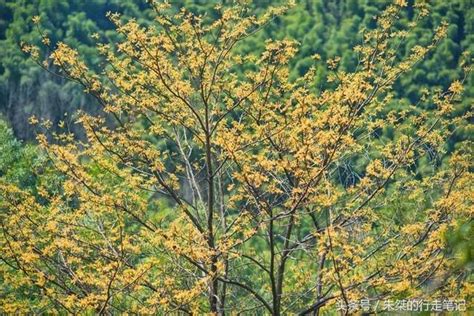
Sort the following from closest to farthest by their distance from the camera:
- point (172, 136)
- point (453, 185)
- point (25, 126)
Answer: point (453, 185), point (172, 136), point (25, 126)

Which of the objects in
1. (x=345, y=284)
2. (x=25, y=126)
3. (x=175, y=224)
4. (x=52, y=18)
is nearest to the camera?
(x=175, y=224)

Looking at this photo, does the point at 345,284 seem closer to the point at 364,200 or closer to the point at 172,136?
the point at 364,200

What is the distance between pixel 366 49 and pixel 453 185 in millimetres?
1660

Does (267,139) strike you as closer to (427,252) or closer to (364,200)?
(364,200)

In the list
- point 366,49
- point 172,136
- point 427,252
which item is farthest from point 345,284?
point 172,136

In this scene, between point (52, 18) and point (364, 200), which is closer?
point (364, 200)

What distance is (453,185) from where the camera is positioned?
8180 millimetres

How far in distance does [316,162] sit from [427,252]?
1149 millimetres

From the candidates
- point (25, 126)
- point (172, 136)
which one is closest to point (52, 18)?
point (25, 126)

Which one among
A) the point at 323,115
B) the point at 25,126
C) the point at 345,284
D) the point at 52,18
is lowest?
the point at 345,284

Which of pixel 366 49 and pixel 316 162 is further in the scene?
pixel 366 49

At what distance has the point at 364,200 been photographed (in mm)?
7695

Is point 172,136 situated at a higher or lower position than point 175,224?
higher

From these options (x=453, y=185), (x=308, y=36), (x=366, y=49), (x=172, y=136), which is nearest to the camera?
(x=366, y=49)
